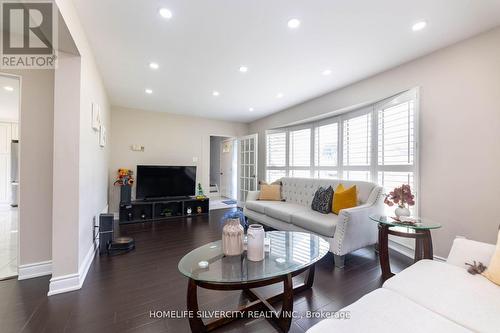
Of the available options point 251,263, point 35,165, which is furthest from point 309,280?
point 35,165

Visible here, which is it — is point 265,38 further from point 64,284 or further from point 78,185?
point 64,284

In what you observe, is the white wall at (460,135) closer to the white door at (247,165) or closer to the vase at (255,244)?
the vase at (255,244)

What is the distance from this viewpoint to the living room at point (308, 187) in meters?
1.46

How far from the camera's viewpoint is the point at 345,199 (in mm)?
2846

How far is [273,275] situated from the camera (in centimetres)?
139

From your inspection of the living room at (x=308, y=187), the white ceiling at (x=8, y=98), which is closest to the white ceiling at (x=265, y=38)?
the living room at (x=308, y=187)

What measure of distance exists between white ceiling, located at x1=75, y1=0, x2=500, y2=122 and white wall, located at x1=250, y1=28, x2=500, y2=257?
0.74 ft

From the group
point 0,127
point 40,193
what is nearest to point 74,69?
point 40,193

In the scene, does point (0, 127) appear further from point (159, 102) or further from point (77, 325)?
point (77, 325)

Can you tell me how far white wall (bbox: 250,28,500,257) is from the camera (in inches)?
81.1

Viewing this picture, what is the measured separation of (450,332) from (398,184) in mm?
2315

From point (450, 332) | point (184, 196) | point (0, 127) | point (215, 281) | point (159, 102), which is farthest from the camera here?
point (0, 127)

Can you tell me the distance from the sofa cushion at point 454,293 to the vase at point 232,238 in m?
1.01

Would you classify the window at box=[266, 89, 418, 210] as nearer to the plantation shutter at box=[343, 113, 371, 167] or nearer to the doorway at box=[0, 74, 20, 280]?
the plantation shutter at box=[343, 113, 371, 167]
